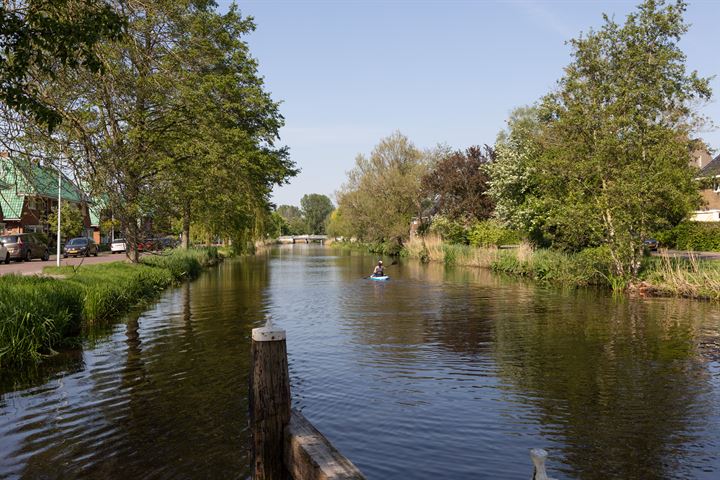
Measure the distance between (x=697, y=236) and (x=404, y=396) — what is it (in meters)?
38.7

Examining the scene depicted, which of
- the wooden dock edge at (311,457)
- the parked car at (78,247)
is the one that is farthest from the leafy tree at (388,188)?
the wooden dock edge at (311,457)

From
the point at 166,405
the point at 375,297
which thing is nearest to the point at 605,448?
the point at 166,405

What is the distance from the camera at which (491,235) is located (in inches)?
1797

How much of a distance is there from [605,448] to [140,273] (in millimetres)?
19230

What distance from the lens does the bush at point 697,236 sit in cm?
4019

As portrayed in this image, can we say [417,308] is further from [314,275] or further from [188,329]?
[314,275]

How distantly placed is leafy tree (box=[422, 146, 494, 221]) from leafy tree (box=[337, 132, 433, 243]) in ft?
25.1

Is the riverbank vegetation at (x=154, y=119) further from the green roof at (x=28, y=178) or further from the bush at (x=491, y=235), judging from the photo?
the bush at (x=491, y=235)

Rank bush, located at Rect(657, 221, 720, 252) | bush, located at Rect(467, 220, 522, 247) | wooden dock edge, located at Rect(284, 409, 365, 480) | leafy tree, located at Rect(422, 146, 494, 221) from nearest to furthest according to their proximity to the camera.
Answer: wooden dock edge, located at Rect(284, 409, 365, 480) → bush, located at Rect(657, 221, 720, 252) → bush, located at Rect(467, 220, 522, 247) → leafy tree, located at Rect(422, 146, 494, 221)

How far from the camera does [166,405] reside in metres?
9.35

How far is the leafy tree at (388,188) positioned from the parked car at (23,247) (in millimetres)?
35871

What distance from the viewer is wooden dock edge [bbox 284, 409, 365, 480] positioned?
4.64 metres

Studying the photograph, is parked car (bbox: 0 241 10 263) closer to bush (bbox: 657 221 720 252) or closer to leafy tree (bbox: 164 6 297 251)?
leafy tree (bbox: 164 6 297 251)

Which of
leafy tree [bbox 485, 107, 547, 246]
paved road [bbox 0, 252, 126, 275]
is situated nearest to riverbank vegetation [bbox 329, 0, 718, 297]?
leafy tree [bbox 485, 107, 547, 246]
